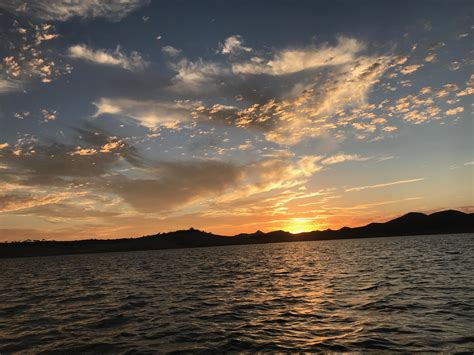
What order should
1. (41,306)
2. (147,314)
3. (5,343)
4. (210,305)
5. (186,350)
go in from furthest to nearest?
1. (41,306)
2. (210,305)
3. (147,314)
4. (5,343)
5. (186,350)

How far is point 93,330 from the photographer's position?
60.5ft

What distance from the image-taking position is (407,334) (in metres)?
15.3

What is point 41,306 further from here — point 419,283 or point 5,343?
point 419,283

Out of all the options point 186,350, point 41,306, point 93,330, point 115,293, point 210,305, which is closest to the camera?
point 186,350

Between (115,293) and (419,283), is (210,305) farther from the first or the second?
(419,283)

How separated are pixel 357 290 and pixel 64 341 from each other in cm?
2061

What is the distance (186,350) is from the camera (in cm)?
1454

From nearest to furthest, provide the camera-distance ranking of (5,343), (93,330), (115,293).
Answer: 1. (5,343)
2. (93,330)
3. (115,293)

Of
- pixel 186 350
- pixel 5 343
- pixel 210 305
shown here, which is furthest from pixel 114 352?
pixel 210 305

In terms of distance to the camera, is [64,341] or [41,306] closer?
[64,341]

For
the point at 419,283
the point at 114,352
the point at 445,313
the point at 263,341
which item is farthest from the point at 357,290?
the point at 114,352

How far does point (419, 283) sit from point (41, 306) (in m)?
30.2

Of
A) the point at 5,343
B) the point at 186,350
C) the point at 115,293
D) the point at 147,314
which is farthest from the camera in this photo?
the point at 115,293

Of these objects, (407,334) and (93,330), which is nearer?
(407,334)
